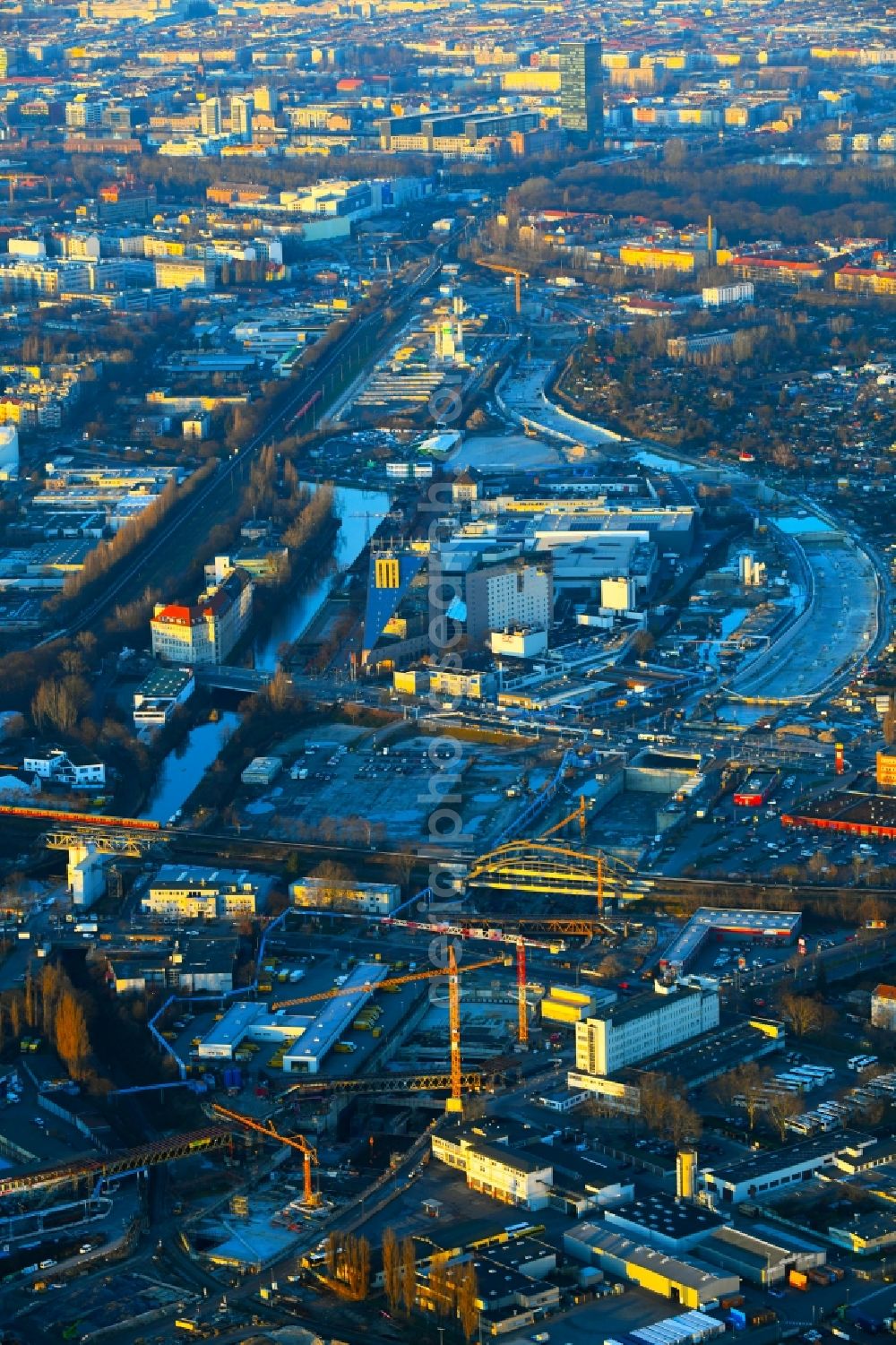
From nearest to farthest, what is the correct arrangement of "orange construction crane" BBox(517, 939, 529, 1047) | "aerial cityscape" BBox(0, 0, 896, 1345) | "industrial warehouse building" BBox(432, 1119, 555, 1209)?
"aerial cityscape" BBox(0, 0, 896, 1345), "industrial warehouse building" BBox(432, 1119, 555, 1209), "orange construction crane" BBox(517, 939, 529, 1047)

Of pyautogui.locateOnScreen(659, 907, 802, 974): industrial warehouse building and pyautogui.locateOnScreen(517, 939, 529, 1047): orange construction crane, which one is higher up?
pyautogui.locateOnScreen(517, 939, 529, 1047): orange construction crane

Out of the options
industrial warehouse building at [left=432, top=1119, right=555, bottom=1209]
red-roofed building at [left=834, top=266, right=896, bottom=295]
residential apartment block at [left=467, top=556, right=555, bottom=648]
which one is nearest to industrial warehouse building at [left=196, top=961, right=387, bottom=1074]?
industrial warehouse building at [left=432, top=1119, right=555, bottom=1209]

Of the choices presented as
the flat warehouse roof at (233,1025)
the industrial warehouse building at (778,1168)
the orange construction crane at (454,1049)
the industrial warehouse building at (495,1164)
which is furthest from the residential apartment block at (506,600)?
the industrial warehouse building at (778,1168)

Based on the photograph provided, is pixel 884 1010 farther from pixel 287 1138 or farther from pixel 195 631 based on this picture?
pixel 195 631

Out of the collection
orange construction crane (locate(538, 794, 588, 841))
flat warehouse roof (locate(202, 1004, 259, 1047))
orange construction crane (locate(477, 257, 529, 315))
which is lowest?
orange construction crane (locate(477, 257, 529, 315))

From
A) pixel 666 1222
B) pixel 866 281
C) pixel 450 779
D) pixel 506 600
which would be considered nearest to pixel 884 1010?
pixel 666 1222

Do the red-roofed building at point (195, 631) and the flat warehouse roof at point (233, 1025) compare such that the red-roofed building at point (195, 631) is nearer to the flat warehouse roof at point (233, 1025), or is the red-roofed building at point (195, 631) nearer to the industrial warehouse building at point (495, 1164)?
the flat warehouse roof at point (233, 1025)

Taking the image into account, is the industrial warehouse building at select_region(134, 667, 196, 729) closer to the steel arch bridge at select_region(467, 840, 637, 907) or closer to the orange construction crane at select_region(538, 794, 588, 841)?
the orange construction crane at select_region(538, 794, 588, 841)
